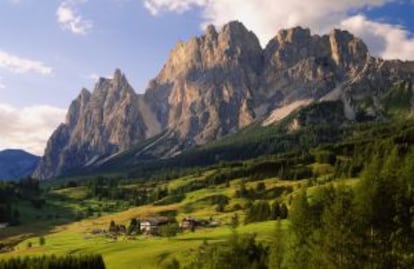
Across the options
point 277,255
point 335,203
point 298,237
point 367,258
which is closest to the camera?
point 367,258

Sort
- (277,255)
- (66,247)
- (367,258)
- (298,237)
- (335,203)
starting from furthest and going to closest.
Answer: (66,247)
(277,255)
(298,237)
(335,203)
(367,258)

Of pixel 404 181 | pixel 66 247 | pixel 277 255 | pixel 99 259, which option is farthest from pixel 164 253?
pixel 404 181

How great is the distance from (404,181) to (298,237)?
13.7 meters

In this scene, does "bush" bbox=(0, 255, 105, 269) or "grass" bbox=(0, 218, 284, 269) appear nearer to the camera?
"grass" bbox=(0, 218, 284, 269)

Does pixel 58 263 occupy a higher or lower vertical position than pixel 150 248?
lower

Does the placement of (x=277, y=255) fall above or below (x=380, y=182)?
below

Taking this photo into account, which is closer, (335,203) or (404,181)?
(335,203)

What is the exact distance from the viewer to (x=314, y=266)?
2302 inches

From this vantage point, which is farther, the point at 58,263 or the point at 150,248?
the point at 150,248

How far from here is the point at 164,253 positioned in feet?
516

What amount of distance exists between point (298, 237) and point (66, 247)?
465ft

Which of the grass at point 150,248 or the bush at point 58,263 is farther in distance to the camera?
the bush at point 58,263

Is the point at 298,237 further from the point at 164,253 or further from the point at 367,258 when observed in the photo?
the point at 164,253

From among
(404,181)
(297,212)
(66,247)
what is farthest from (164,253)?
(404,181)
